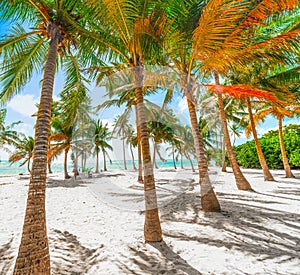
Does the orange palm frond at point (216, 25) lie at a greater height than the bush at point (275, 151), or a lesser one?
greater

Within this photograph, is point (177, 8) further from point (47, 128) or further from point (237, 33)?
point (47, 128)

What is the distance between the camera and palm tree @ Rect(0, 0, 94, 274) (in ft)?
7.19

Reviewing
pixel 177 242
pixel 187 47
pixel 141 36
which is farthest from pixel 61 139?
pixel 177 242

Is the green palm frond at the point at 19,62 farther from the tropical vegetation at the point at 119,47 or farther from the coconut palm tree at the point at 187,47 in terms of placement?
the coconut palm tree at the point at 187,47

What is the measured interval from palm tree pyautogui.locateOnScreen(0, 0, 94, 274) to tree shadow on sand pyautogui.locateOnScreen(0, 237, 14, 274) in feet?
2.74

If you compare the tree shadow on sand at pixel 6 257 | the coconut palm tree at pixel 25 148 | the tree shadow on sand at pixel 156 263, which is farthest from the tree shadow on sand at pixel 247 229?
the coconut palm tree at pixel 25 148

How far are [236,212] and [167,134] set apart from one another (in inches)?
463

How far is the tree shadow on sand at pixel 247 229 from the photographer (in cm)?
288

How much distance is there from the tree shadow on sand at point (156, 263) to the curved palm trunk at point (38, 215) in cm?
106

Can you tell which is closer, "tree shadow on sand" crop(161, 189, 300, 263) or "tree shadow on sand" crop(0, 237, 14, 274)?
"tree shadow on sand" crop(0, 237, 14, 274)

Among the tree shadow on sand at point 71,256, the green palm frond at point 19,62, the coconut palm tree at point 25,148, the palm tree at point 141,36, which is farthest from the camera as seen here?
the coconut palm tree at point 25,148

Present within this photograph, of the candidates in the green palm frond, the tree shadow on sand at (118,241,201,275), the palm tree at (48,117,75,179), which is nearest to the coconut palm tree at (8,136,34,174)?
the palm tree at (48,117,75,179)

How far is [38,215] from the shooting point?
7.48 feet

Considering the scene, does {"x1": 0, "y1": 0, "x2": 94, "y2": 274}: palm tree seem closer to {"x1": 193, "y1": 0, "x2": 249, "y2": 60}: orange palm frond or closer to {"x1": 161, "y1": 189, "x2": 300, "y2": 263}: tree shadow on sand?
{"x1": 193, "y1": 0, "x2": 249, "y2": 60}: orange palm frond
